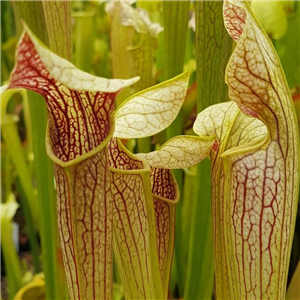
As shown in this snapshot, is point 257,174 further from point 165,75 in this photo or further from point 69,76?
point 165,75

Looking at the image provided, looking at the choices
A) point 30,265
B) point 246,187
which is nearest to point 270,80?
point 246,187

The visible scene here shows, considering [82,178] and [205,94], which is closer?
[82,178]

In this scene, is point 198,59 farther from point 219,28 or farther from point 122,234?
point 122,234

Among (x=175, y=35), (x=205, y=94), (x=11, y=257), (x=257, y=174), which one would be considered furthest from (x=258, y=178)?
(x=11, y=257)

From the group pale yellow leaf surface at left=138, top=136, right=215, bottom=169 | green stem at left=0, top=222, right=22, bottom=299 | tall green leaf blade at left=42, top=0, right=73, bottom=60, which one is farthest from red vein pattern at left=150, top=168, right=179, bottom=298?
green stem at left=0, top=222, right=22, bottom=299

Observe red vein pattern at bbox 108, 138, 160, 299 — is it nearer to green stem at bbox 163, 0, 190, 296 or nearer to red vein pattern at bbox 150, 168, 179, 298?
red vein pattern at bbox 150, 168, 179, 298

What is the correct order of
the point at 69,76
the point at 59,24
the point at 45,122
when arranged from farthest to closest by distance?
the point at 45,122 < the point at 59,24 < the point at 69,76

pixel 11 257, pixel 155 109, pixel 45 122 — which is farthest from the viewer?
pixel 11 257

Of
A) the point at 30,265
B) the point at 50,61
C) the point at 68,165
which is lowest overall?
the point at 30,265
